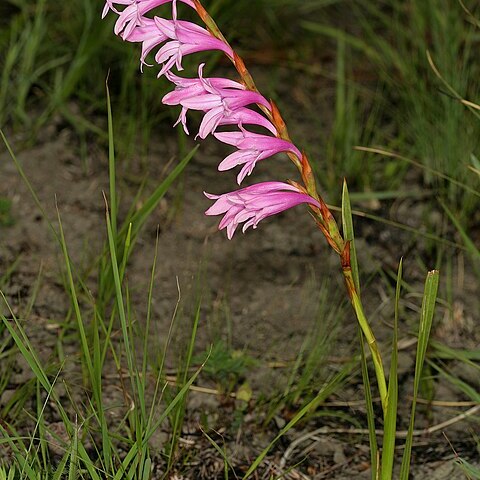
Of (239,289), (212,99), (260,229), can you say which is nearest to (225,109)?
(212,99)

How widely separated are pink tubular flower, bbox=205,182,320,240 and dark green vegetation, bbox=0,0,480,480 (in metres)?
0.38

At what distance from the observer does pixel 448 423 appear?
2375 mm

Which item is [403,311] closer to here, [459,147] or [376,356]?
[459,147]

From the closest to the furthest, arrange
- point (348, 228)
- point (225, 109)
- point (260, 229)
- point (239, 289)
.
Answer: point (225, 109), point (348, 228), point (239, 289), point (260, 229)

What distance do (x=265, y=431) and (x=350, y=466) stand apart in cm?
22

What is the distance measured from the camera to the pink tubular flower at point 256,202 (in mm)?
1642

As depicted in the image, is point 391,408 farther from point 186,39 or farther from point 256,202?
point 186,39

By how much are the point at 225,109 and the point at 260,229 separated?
1.53 metres

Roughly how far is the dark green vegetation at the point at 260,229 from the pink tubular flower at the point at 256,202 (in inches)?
14.8

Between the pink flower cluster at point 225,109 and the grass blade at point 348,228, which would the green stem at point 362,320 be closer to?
the grass blade at point 348,228

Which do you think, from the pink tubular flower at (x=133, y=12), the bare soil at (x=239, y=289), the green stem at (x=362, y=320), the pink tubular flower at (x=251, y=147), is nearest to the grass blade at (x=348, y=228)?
the green stem at (x=362, y=320)

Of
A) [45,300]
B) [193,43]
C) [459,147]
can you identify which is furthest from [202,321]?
[193,43]

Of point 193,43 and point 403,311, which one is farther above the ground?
point 193,43

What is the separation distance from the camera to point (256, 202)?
5.38 feet
